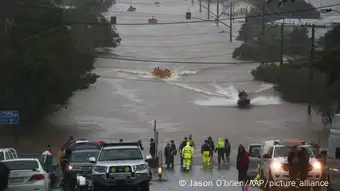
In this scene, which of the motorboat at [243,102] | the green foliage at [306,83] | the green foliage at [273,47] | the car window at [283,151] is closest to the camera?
the car window at [283,151]

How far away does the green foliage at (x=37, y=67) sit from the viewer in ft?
164

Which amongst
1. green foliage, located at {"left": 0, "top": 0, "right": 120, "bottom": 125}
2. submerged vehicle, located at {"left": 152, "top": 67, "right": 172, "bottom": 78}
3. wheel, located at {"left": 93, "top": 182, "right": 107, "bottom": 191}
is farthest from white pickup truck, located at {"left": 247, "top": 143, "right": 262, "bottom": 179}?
submerged vehicle, located at {"left": 152, "top": 67, "right": 172, "bottom": 78}

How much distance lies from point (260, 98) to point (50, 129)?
22.7m

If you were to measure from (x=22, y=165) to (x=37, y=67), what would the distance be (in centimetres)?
2974

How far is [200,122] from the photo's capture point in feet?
206

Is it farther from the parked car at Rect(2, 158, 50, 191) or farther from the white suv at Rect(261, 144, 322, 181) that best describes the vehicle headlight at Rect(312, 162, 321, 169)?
the parked car at Rect(2, 158, 50, 191)

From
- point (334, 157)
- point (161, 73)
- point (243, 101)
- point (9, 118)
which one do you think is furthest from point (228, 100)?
point (334, 157)

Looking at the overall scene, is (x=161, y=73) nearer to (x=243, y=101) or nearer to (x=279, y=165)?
(x=243, y=101)

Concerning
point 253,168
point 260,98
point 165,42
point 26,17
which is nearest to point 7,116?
point 253,168

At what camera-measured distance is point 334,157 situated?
22.1m

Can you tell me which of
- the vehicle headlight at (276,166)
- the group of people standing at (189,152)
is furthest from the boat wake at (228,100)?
the vehicle headlight at (276,166)

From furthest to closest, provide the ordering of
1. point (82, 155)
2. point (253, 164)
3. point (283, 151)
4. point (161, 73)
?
point (161, 73) < point (253, 164) < point (82, 155) < point (283, 151)

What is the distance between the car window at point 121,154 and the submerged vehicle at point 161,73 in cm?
5940

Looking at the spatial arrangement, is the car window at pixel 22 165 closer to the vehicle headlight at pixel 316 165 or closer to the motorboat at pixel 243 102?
the vehicle headlight at pixel 316 165
